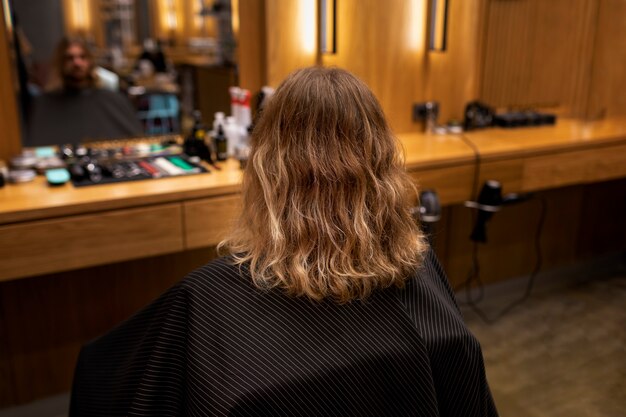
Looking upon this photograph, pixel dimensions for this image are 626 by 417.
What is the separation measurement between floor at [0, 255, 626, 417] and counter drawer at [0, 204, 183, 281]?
0.73 m

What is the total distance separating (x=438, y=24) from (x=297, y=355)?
7.20 feet

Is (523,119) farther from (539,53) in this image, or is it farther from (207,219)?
(207,219)

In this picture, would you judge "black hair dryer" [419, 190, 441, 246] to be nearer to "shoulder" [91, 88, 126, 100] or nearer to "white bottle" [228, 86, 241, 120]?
"white bottle" [228, 86, 241, 120]

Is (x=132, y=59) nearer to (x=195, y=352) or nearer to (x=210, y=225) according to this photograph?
(x=210, y=225)

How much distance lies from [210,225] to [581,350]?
1.76m

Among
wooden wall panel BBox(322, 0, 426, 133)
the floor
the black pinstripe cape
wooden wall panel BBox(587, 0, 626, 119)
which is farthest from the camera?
wooden wall panel BBox(587, 0, 626, 119)

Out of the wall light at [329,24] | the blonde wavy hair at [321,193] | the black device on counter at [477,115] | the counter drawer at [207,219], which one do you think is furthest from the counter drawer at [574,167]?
the blonde wavy hair at [321,193]

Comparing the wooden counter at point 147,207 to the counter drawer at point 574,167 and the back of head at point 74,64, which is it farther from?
the back of head at point 74,64

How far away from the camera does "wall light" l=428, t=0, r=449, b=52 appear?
9.33ft

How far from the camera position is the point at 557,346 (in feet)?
9.24

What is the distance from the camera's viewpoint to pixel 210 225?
2.17 metres

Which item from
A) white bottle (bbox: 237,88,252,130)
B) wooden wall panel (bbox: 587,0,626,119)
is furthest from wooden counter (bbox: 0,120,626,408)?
white bottle (bbox: 237,88,252,130)

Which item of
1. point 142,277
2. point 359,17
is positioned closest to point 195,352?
point 142,277

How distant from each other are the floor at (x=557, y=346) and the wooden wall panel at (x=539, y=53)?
0.98 meters
